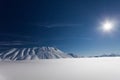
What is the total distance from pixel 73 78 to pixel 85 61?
9.66 feet

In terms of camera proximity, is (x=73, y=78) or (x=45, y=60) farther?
(x=45, y=60)

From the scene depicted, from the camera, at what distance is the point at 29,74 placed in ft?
20.1

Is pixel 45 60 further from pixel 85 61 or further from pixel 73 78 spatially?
pixel 73 78

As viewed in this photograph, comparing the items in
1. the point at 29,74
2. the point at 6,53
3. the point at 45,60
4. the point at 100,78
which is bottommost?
the point at 100,78

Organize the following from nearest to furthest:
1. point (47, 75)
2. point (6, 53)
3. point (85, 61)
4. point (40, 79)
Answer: point (40, 79) < point (47, 75) < point (6, 53) < point (85, 61)

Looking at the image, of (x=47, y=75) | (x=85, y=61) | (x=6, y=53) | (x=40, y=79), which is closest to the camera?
(x=40, y=79)

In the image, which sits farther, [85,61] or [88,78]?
[85,61]

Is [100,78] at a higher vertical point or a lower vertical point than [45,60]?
lower

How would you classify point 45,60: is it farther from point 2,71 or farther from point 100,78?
point 100,78

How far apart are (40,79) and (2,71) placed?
58.8 inches

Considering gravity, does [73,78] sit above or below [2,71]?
below

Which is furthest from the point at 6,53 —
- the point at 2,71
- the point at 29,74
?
the point at 29,74

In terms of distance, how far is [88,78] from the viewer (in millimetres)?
5746

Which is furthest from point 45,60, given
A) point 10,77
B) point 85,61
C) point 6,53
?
point 10,77
